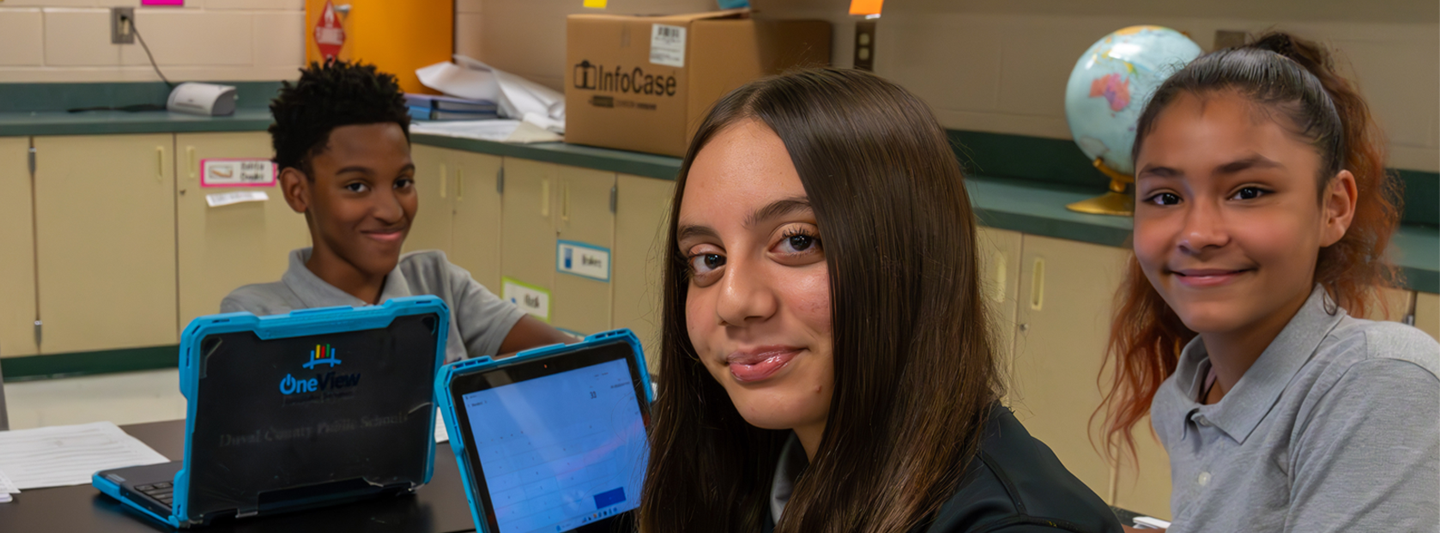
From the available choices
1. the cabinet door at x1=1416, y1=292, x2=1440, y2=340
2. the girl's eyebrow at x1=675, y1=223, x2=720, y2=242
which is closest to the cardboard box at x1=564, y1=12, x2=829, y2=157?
the cabinet door at x1=1416, y1=292, x2=1440, y2=340

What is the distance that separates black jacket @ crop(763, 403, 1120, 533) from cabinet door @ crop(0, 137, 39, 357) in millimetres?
3636

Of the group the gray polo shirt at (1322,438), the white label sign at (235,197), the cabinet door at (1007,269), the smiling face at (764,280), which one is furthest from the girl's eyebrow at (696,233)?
the white label sign at (235,197)

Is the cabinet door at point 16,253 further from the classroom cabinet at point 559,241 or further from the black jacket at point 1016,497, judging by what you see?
the black jacket at point 1016,497

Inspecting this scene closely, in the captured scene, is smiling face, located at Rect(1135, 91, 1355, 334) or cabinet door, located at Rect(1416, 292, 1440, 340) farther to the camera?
cabinet door, located at Rect(1416, 292, 1440, 340)

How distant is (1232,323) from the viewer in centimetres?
120

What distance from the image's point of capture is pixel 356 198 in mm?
1799

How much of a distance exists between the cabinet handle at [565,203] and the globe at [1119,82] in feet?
4.99

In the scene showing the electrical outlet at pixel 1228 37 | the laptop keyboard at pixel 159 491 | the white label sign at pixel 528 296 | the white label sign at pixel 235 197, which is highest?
the electrical outlet at pixel 1228 37

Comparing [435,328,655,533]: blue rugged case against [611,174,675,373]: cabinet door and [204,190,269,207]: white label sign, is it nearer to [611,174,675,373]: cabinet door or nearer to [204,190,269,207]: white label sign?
[611,174,675,373]: cabinet door

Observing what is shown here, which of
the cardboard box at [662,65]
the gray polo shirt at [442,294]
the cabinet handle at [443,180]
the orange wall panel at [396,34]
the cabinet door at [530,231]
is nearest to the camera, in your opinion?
the gray polo shirt at [442,294]

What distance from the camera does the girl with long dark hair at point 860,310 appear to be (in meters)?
0.77

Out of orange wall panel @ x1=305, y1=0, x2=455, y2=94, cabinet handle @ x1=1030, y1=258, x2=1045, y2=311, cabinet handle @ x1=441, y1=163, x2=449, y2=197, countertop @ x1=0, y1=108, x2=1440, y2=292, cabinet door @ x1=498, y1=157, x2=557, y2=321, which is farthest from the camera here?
orange wall panel @ x1=305, y1=0, x2=455, y2=94

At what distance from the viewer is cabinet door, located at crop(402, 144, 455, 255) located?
3764 millimetres

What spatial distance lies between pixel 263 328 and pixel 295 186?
0.74 m
